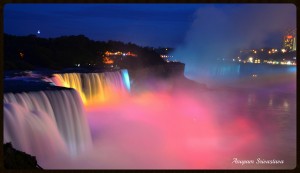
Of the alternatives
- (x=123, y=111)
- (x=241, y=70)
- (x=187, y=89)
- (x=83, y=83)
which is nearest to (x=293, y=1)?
(x=83, y=83)

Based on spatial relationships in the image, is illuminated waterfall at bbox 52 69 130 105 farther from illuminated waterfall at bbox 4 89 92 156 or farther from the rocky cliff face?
the rocky cliff face

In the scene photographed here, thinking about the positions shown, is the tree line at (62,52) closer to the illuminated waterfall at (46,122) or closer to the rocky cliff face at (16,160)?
the illuminated waterfall at (46,122)

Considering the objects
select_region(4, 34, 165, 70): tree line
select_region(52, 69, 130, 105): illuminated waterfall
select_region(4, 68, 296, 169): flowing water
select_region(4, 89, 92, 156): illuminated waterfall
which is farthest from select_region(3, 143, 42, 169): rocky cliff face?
select_region(4, 34, 165, 70): tree line

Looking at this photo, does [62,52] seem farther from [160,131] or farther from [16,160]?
[16,160]

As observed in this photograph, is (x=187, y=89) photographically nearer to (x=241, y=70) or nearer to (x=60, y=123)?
(x=60, y=123)

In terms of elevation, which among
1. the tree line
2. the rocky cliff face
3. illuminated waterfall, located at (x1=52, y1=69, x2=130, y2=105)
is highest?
the tree line

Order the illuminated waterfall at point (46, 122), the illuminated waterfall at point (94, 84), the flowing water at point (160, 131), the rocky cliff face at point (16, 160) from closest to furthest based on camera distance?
1. the rocky cliff face at point (16, 160)
2. the illuminated waterfall at point (46, 122)
3. the flowing water at point (160, 131)
4. the illuminated waterfall at point (94, 84)

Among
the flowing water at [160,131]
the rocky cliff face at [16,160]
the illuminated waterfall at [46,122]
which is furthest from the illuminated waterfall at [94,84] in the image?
the rocky cliff face at [16,160]
